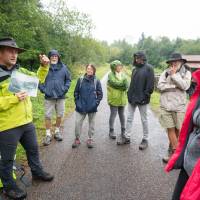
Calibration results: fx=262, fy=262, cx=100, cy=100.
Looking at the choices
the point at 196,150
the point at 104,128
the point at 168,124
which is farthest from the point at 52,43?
the point at 196,150

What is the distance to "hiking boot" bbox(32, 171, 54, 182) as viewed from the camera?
4188 millimetres

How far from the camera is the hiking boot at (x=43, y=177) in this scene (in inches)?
165

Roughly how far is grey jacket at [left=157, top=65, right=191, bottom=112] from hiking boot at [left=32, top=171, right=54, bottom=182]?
251cm

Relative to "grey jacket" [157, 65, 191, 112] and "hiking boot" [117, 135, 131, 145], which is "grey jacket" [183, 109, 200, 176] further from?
"hiking boot" [117, 135, 131, 145]

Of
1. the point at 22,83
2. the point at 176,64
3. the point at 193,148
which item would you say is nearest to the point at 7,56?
the point at 22,83

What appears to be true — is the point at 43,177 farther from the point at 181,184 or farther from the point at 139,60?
the point at 139,60

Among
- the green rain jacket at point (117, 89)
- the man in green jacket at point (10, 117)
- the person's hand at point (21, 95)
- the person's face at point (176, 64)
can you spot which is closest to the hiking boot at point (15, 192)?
the man in green jacket at point (10, 117)

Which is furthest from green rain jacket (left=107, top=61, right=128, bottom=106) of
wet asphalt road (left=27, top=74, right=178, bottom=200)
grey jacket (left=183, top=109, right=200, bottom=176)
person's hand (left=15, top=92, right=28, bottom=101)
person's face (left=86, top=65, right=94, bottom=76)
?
grey jacket (left=183, top=109, right=200, bottom=176)

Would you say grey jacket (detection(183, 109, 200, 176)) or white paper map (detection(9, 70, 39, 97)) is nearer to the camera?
grey jacket (detection(183, 109, 200, 176))

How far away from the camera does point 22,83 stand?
3.61 m

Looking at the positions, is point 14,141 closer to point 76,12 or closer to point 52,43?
point 52,43

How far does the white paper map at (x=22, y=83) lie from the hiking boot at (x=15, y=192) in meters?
1.36

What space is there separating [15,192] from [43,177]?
0.59 metres

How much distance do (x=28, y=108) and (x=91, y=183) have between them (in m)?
1.56
